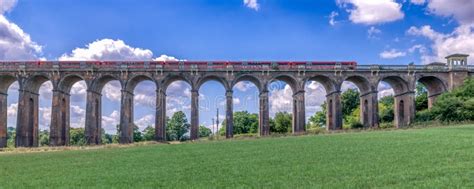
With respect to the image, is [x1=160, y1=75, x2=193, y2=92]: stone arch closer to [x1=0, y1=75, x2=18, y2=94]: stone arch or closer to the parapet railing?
the parapet railing

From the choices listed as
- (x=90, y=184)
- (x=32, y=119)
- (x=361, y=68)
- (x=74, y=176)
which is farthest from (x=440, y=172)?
(x=32, y=119)

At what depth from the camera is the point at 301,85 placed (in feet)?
174

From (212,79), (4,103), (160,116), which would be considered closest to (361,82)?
(212,79)

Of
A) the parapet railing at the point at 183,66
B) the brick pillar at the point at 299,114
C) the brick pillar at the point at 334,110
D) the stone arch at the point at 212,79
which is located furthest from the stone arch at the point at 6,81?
the brick pillar at the point at 334,110

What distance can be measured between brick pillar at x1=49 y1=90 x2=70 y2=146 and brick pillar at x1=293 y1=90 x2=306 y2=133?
28676 mm

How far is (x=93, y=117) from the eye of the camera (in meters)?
52.7

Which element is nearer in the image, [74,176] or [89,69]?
[74,176]

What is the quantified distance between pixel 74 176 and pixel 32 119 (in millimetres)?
39961

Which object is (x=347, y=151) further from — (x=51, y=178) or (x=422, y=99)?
(x=422, y=99)

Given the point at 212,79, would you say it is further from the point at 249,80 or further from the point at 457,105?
the point at 457,105

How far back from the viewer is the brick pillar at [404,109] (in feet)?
175

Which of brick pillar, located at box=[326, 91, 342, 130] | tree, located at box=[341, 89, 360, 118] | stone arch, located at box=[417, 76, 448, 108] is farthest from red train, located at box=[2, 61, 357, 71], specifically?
tree, located at box=[341, 89, 360, 118]

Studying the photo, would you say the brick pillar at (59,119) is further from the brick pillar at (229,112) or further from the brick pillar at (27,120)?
the brick pillar at (229,112)

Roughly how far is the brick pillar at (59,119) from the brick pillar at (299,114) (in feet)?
94.1
